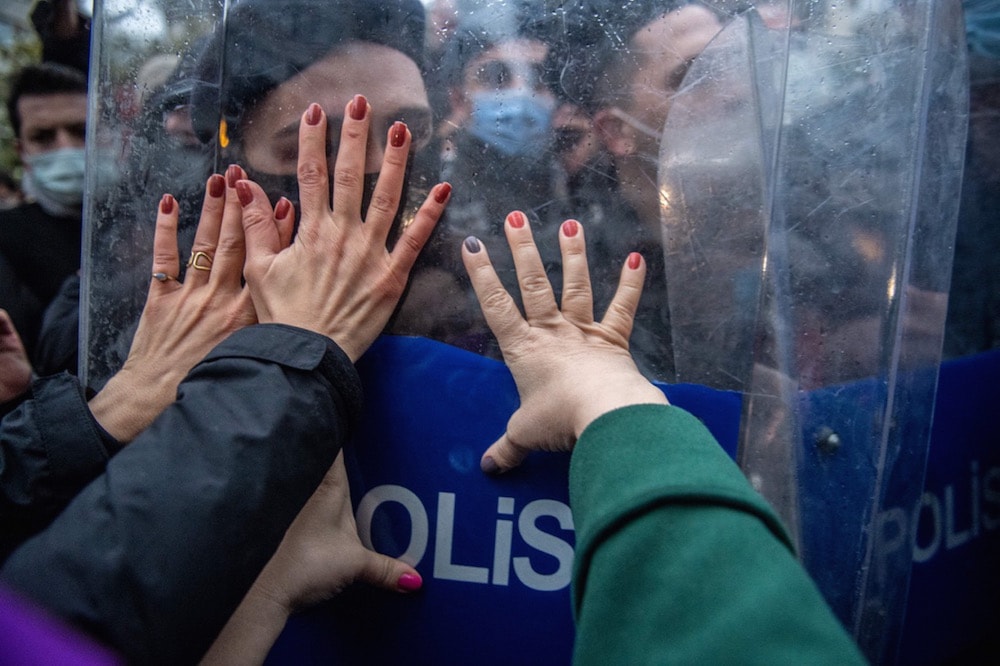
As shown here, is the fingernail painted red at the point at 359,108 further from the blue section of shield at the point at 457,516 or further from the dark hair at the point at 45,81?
the dark hair at the point at 45,81

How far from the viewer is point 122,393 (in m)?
1.39

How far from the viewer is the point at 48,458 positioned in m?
1.32

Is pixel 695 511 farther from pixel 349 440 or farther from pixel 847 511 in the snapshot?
pixel 349 440

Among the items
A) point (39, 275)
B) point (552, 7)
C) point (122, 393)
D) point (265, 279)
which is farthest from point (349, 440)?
point (39, 275)

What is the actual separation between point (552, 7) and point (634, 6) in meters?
0.14

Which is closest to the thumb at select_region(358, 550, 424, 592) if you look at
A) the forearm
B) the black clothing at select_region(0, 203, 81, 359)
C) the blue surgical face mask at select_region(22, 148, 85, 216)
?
the forearm

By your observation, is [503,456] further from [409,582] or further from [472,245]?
[472,245]

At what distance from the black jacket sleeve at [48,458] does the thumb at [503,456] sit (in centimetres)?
65

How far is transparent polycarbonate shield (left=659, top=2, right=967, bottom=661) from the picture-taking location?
1.28 m

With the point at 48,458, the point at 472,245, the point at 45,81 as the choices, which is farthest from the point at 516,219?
the point at 45,81

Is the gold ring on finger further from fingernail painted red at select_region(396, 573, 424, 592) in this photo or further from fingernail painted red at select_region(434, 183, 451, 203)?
fingernail painted red at select_region(396, 573, 424, 592)

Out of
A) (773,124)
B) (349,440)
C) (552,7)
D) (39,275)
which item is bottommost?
(39,275)

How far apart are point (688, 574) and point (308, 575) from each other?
711 mm

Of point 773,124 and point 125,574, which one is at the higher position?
point 773,124
